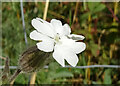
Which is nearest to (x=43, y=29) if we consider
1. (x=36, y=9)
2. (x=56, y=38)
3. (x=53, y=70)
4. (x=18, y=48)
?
(x=56, y=38)

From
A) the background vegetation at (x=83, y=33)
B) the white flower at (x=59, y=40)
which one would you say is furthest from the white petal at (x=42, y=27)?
the background vegetation at (x=83, y=33)

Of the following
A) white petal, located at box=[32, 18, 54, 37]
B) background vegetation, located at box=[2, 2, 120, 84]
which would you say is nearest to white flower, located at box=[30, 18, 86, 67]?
white petal, located at box=[32, 18, 54, 37]

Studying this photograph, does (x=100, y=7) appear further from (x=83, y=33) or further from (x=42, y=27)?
(x=42, y=27)

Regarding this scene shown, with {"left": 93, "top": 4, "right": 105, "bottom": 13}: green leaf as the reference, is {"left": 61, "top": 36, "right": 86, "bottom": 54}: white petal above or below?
below

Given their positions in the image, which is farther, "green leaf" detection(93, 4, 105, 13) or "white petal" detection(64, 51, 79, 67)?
"green leaf" detection(93, 4, 105, 13)

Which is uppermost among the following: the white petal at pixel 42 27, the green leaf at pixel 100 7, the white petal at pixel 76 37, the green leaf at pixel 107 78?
the green leaf at pixel 100 7

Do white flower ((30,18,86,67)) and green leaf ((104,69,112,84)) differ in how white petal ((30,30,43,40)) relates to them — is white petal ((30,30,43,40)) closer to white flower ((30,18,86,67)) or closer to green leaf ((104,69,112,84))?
white flower ((30,18,86,67))

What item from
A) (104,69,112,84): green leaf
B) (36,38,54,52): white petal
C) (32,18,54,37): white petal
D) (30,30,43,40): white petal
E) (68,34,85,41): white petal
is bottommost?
(104,69,112,84): green leaf

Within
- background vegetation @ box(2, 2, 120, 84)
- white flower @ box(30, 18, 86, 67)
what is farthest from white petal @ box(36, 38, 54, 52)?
background vegetation @ box(2, 2, 120, 84)

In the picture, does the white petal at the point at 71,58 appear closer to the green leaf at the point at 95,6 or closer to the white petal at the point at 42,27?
the white petal at the point at 42,27
